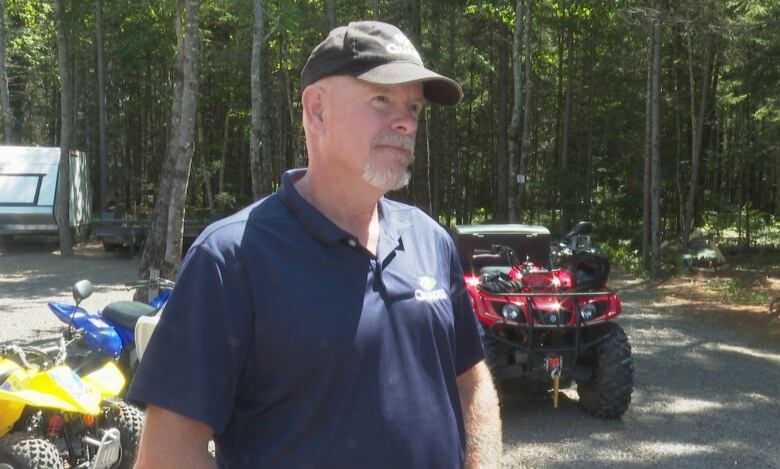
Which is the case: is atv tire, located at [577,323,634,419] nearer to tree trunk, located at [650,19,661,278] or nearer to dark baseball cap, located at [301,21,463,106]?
dark baseball cap, located at [301,21,463,106]

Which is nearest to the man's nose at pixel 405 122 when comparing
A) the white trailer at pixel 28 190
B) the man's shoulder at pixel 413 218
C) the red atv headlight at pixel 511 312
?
the man's shoulder at pixel 413 218

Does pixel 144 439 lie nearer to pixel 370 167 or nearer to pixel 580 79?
pixel 370 167

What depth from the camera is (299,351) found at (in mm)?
1658

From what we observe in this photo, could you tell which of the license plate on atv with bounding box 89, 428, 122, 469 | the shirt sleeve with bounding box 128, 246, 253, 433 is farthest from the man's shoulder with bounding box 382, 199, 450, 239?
the license plate on atv with bounding box 89, 428, 122, 469

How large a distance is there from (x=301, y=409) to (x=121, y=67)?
119 ft

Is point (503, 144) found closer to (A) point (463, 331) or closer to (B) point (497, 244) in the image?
(B) point (497, 244)

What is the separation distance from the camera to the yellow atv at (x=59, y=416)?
15.1ft

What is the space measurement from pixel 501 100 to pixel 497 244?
22759 millimetres

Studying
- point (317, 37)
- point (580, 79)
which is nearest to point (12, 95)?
point (317, 37)

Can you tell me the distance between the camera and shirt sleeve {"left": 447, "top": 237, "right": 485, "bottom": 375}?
2125 mm

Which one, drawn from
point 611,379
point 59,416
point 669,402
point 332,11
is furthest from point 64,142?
point 59,416

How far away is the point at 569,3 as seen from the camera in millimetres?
26250

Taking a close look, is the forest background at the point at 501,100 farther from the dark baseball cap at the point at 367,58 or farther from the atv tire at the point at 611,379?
the dark baseball cap at the point at 367,58

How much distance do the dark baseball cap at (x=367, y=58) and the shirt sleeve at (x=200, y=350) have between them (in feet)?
1.80
